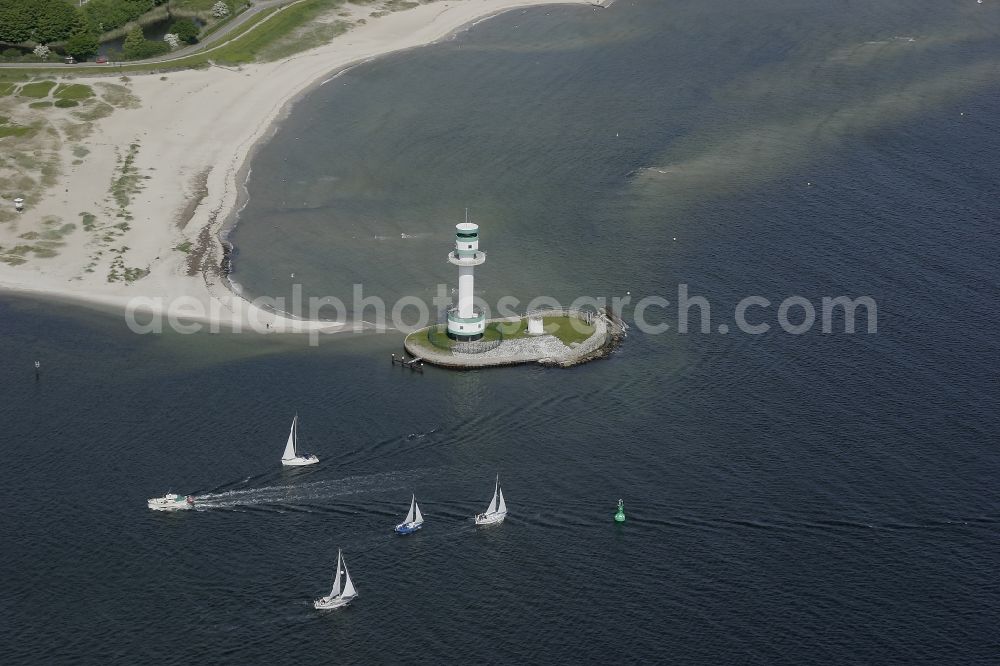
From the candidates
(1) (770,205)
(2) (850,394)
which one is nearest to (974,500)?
(2) (850,394)

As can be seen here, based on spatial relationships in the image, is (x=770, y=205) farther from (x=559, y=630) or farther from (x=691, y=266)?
Answer: (x=559, y=630)

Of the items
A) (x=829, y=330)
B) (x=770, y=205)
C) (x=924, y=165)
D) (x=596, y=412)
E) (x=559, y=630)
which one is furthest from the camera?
(x=924, y=165)

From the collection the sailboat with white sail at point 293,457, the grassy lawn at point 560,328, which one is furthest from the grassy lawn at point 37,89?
the sailboat with white sail at point 293,457

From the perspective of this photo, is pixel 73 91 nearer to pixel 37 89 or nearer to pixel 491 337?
pixel 37 89

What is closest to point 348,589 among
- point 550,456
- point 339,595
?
point 339,595

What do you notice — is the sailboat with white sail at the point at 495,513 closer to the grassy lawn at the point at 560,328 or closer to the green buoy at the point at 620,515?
the green buoy at the point at 620,515

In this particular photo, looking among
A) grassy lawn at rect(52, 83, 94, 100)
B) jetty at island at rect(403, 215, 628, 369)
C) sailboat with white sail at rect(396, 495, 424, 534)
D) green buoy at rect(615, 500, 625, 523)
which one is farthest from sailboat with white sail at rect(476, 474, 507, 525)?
grassy lawn at rect(52, 83, 94, 100)
